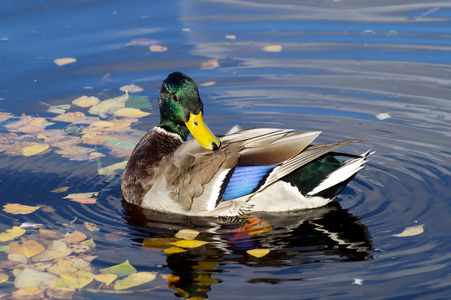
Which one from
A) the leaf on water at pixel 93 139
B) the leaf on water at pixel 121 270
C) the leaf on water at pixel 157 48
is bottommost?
the leaf on water at pixel 121 270

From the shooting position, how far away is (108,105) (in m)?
8.73

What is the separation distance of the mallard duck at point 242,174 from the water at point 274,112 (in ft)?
0.50

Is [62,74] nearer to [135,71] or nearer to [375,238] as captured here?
[135,71]

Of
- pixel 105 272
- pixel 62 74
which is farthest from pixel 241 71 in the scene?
pixel 105 272

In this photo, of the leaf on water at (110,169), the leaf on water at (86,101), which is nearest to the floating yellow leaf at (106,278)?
the leaf on water at (110,169)

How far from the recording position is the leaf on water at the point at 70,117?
8383 millimetres

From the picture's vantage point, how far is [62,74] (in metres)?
9.55

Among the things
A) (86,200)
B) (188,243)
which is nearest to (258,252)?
(188,243)

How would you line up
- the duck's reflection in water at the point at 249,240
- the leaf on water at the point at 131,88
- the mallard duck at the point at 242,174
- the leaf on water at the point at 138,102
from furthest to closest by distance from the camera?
1. the leaf on water at the point at 131,88
2. the leaf on water at the point at 138,102
3. the mallard duck at the point at 242,174
4. the duck's reflection in water at the point at 249,240

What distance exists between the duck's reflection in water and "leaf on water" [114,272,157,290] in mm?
166

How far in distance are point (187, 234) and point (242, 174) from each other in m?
0.76

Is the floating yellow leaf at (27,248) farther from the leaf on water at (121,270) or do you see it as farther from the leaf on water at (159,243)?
the leaf on water at (159,243)

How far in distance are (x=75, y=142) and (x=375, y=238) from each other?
3727 mm

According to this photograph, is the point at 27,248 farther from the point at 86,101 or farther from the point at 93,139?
the point at 86,101
